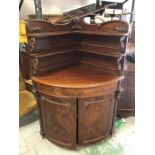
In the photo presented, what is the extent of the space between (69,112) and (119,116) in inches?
38.4

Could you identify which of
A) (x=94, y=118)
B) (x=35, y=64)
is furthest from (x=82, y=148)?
(x=35, y=64)

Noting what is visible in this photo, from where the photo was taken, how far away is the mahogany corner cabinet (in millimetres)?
1587

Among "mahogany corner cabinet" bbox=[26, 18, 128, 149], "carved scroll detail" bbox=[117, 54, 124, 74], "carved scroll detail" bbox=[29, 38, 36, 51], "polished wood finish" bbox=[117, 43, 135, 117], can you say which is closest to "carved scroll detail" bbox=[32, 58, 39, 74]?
"mahogany corner cabinet" bbox=[26, 18, 128, 149]

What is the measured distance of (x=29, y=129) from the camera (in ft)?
7.11

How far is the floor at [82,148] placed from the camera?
184 centimetres

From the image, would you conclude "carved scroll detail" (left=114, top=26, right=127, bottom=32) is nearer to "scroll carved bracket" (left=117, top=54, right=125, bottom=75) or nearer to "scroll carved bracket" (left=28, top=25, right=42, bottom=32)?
"scroll carved bracket" (left=117, top=54, right=125, bottom=75)

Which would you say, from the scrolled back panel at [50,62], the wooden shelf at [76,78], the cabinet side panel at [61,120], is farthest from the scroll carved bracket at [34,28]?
the cabinet side panel at [61,120]

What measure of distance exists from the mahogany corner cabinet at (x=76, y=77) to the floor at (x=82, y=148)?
A: 0.08 metres

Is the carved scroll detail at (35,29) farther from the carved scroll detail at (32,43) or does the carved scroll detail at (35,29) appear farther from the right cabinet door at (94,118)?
the right cabinet door at (94,118)

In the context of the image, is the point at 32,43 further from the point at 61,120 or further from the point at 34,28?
the point at 61,120
